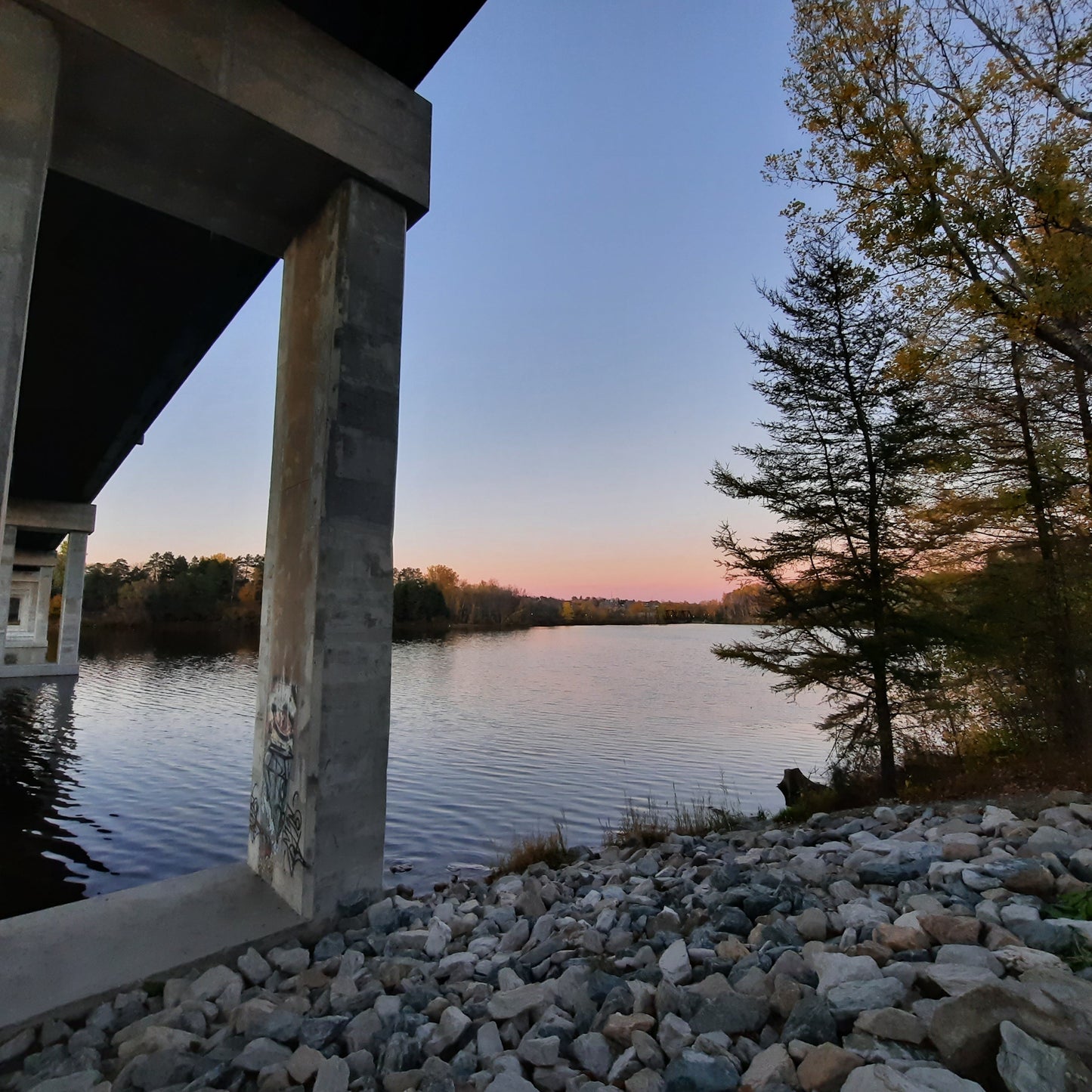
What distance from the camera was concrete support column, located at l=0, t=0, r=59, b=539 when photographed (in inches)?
159

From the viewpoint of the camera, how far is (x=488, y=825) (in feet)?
33.6

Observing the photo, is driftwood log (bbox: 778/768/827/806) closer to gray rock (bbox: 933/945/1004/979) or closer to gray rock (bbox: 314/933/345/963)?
gray rock (bbox: 933/945/1004/979)

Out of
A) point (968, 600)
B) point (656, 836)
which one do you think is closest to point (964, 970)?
point (656, 836)

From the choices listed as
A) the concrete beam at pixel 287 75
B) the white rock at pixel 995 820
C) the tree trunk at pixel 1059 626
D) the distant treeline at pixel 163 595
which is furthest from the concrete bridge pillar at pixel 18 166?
the distant treeline at pixel 163 595

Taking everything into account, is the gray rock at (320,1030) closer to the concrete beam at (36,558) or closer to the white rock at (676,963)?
the white rock at (676,963)

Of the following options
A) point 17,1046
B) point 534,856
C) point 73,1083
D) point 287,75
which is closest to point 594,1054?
point 73,1083

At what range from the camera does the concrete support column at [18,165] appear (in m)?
4.04

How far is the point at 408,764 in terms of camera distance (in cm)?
1429

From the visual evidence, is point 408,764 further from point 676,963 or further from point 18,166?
point 18,166

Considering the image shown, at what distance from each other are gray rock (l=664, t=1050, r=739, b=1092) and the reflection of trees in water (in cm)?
695

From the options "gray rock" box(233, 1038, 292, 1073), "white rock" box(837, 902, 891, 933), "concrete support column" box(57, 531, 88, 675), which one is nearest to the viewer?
"gray rock" box(233, 1038, 292, 1073)

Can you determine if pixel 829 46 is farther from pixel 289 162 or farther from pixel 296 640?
pixel 296 640

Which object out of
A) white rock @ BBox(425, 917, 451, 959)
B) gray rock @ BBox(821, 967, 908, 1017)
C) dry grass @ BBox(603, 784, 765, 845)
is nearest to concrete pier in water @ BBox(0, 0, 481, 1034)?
white rock @ BBox(425, 917, 451, 959)

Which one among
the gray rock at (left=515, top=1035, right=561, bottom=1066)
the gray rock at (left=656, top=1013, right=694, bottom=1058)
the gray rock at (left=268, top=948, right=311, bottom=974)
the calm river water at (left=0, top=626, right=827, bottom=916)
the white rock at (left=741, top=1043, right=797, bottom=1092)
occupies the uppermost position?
the white rock at (left=741, top=1043, right=797, bottom=1092)
